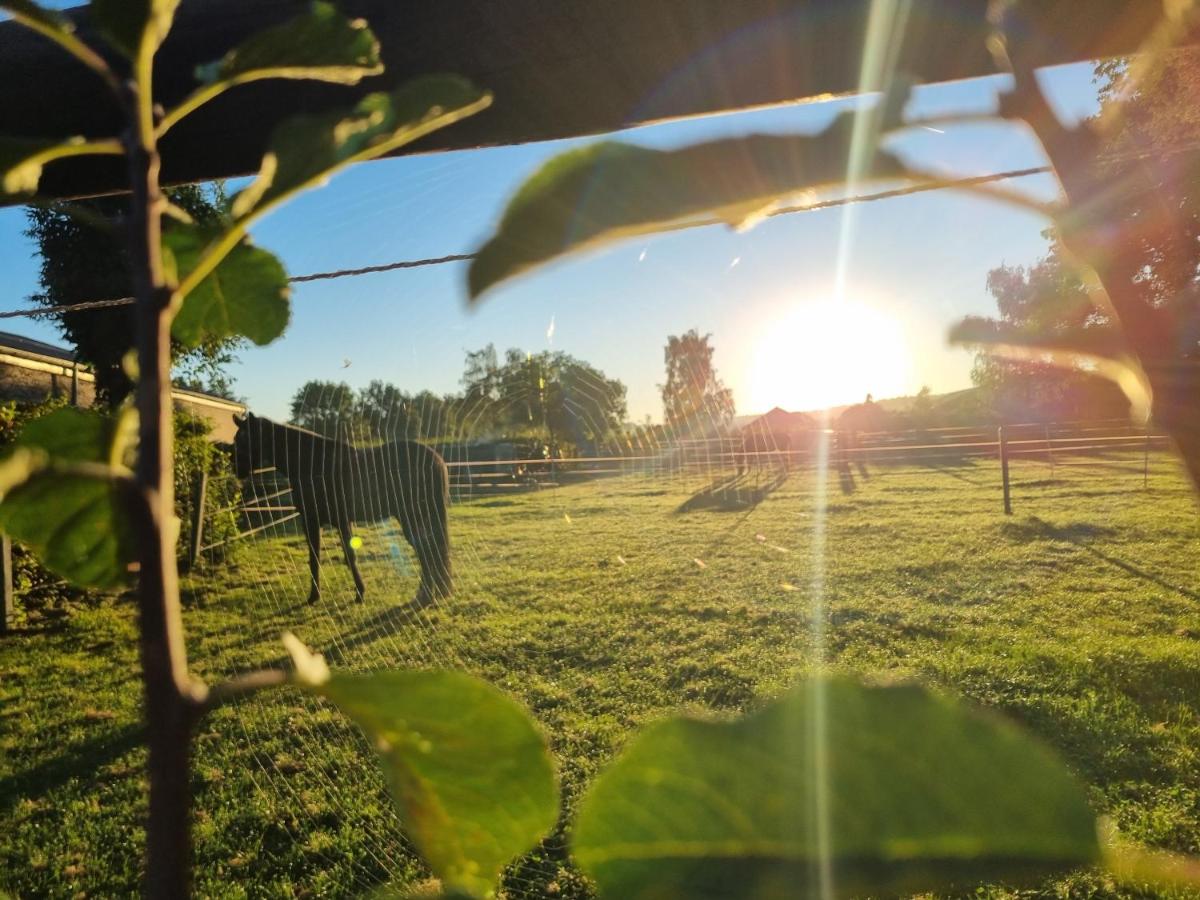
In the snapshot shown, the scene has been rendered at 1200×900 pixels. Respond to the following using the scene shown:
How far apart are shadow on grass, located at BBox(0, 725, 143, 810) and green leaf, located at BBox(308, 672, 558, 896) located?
3.21 m

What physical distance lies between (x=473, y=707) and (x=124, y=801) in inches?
123

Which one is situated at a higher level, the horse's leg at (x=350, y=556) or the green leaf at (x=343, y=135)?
the green leaf at (x=343, y=135)

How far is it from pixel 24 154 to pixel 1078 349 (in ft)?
1.02

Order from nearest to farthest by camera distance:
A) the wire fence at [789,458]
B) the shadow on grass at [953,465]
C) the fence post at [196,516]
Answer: the fence post at [196,516], the wire fence at [789,458], the shadow on grass at [953,465]

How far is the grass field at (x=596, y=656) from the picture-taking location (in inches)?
86.2

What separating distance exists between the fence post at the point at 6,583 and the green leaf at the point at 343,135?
5384mm

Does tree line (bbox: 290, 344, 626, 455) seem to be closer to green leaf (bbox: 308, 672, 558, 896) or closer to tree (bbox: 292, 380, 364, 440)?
tree (bbox: 292, 380, 364, 440)

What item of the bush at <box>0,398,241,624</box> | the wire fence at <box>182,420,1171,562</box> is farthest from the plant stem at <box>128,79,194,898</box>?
the wire fence at <box>182,420,1171,562</box>

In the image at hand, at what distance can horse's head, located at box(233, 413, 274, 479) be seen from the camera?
4.87 meters

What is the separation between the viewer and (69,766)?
107 inches

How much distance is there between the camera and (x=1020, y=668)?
309 cm

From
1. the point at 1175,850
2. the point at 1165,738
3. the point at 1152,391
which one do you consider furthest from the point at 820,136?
the point at 1165,738

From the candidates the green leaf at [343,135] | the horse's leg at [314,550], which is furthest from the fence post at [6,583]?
the green leaf at [343,135]

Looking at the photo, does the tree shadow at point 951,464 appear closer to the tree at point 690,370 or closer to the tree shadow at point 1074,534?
the tree shadow at point 1074,534
